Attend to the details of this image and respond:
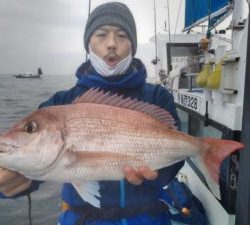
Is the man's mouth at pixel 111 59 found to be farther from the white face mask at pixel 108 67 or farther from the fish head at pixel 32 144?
the fish head at pixel 32 144

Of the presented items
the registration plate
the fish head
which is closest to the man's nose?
the fish head

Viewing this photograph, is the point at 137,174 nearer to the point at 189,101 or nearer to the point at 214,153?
the point at 214,153

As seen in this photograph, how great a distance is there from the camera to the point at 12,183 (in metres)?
2.51

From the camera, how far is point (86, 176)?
2.33m

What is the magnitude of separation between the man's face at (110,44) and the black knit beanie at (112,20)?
0.11 ft

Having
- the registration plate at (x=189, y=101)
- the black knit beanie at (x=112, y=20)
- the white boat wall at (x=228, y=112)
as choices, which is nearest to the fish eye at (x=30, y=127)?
the black knit beanie at (x=112, y=20)

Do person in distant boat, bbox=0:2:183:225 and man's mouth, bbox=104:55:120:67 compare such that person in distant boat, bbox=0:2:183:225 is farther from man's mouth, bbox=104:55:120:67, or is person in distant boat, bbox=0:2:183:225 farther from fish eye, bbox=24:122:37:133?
fish eye, bbox=24:122:37:133

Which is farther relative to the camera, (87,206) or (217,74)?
(217,74)

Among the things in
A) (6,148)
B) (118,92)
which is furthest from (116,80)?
(6,148)

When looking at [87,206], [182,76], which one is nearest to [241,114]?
[87,206]

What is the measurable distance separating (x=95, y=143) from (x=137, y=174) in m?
0.30

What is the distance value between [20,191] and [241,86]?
183 cm

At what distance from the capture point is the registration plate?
491 centimetres

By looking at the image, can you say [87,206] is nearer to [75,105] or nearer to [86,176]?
[86,176]
